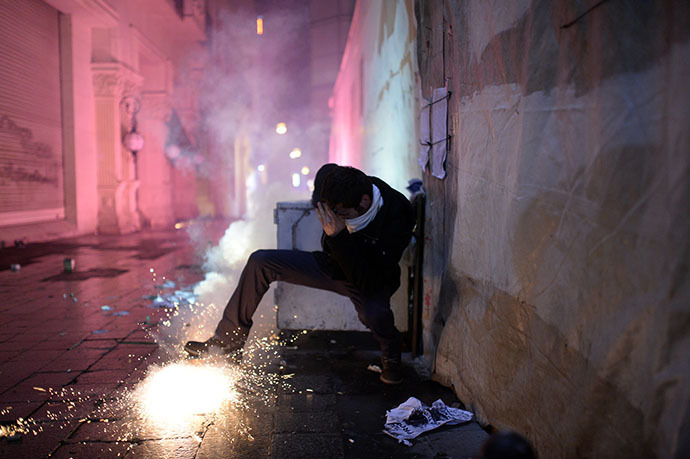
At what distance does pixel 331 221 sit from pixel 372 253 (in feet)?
1.23

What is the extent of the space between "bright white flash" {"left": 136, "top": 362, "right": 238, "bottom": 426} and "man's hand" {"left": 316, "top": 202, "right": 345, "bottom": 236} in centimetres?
128

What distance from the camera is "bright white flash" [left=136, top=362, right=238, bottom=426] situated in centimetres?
268

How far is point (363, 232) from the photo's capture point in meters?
3.12

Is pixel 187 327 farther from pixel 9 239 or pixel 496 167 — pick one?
pixel 9 239

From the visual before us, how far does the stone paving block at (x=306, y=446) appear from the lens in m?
2.28

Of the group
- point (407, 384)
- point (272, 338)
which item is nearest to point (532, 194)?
point (407, 384)

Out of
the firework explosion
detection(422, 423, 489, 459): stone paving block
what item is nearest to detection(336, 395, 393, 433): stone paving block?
detection(422, 423, 489, 459): stone paving block

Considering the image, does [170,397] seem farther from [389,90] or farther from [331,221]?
[389,90]

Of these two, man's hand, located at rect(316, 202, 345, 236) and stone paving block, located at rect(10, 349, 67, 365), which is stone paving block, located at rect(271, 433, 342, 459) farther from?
stone paving block, located at rect(10, 349, 67, 365)

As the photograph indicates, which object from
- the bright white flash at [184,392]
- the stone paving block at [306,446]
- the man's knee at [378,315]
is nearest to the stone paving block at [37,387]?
the bright white flash at [184,392]

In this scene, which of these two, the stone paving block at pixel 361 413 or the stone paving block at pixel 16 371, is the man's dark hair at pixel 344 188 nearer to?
the stone paving block at pixel 361 413

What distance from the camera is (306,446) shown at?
2.36 m

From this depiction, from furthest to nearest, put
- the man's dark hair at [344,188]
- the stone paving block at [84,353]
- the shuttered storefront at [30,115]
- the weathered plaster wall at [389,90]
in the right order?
the shuttered storefront at [30,115] < the weathered plaster wall at [389,90] < the stone paving block at [84,353] < the man's dark hair at [344,188]

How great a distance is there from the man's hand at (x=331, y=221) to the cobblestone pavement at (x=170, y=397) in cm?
110
